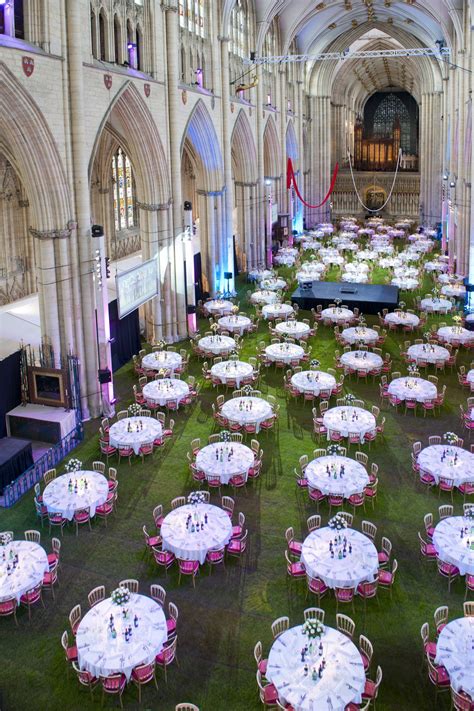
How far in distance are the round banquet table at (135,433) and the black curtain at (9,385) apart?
285cm

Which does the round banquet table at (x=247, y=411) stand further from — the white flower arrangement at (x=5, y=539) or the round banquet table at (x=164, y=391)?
the white flower arrangement at (x=5, y=539)

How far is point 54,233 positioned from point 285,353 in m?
8.73

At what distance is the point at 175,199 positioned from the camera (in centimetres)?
2522

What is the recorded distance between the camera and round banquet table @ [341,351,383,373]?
2180 cm

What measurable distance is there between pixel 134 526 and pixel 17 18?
40.4ft

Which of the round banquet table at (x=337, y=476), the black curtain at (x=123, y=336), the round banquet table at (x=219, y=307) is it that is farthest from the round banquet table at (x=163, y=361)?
the round banquet table at (x=337, y=476)

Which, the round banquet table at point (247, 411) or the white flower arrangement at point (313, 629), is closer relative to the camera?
the white flower arrangement at point (313, 629)

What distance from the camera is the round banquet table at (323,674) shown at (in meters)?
8.98

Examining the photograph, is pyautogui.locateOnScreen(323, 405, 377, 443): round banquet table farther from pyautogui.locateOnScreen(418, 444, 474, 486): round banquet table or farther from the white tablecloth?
the white tablecloth

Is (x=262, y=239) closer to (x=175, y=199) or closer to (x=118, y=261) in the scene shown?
(x=118, y=261)

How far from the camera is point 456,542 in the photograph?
40.6 ft

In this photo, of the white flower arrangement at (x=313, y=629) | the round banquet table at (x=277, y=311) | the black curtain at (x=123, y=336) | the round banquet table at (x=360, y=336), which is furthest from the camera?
the round banquet table at (x=277, y=311)

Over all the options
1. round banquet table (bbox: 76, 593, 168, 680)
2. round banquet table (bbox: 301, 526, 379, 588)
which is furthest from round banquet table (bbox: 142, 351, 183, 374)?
round banquet table (bbox: 76, 593, 168, 680)

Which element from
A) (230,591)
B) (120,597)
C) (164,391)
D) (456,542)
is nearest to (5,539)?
(120,597)
